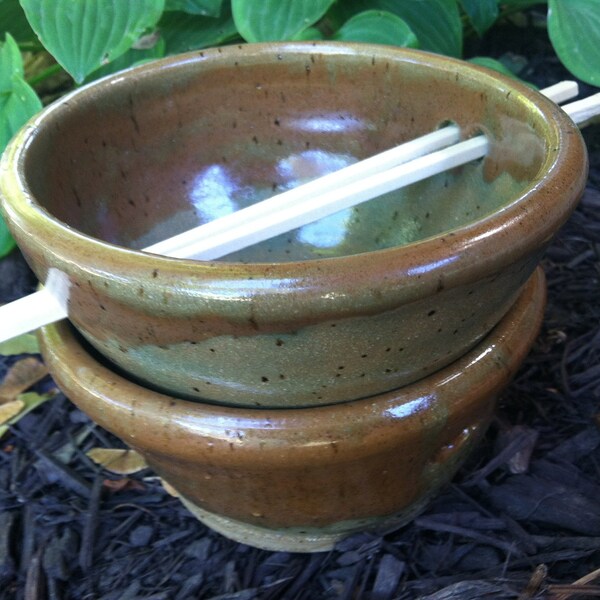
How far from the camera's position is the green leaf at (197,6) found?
1.39 metres

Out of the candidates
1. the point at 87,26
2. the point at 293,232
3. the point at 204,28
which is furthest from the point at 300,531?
the point at 204,28

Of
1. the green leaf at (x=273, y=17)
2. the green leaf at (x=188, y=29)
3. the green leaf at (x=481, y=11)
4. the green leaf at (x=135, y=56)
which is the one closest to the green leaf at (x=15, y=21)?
the green leaf at (x=135, y=56)

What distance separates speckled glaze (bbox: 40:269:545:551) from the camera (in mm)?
675

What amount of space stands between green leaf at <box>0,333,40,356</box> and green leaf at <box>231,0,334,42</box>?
67 centimetres

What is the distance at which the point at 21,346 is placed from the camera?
1312mm

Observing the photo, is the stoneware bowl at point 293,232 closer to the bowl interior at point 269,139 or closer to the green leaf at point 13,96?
the bowl interior at point 269,139

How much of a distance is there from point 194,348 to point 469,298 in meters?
0.25

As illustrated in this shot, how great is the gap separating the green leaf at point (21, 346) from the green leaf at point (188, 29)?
67 centimetres

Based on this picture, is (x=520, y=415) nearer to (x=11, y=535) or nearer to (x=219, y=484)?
(x=219, y=484)

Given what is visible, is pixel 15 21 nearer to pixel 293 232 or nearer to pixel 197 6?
pixel 197 6

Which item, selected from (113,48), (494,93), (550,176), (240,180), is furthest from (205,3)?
(550,176)

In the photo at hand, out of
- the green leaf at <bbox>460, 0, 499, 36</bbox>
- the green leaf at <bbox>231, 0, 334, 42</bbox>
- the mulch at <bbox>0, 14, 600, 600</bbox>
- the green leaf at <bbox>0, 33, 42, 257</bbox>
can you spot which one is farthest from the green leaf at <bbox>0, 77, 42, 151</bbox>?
the green leaf at <bbox>460, 0, 499, 36</bbox>

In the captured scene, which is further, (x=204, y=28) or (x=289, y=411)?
(x=204, y=28)

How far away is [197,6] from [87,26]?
30 centimetres
